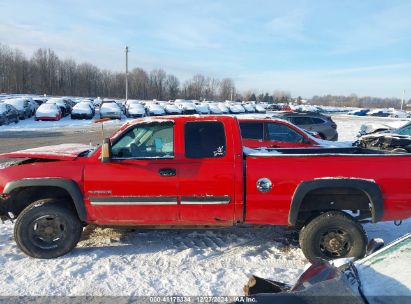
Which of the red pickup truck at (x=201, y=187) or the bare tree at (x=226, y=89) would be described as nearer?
the red pickup truck at (x=201, y=187)

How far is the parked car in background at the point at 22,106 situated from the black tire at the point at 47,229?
87.7 feet

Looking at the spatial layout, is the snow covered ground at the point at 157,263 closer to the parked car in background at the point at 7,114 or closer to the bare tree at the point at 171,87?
the parked car in background at the point at 7,114

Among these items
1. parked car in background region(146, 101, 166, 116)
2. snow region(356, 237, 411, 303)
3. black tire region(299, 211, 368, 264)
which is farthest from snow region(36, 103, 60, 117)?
snow region(356, 237, 411, 303)

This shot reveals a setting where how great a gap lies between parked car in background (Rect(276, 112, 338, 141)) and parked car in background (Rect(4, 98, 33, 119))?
71.2ft

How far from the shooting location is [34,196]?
4949mm

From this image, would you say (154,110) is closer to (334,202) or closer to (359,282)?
(334,202)

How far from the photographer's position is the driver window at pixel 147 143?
4680 mm

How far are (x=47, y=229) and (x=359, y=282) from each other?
12.5ft

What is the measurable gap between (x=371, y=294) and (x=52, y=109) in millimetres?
31791

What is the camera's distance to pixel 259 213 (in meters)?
4.63

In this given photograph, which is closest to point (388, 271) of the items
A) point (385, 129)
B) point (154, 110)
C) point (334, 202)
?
point (334, 202)

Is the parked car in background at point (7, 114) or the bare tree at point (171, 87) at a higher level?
the bare tree at point (171, 87)

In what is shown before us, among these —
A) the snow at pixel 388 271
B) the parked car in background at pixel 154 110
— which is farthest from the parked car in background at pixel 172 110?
the snow at pixel 388 271

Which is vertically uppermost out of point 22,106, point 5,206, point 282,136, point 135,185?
point 22,106
